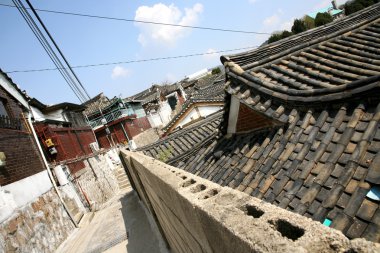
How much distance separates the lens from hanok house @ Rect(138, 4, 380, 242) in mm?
3094

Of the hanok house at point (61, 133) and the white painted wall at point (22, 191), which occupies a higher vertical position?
the hanok house at point (61, 133)

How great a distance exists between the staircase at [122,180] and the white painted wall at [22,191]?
9047mm

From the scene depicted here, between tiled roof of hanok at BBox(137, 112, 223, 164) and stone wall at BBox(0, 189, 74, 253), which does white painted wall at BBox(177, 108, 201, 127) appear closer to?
tiled roof of hanok at BBox(137, 112, 223, 164)

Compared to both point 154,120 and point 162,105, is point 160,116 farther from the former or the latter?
point 162,105

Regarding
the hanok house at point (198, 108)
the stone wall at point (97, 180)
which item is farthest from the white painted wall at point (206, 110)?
the stone wall at point (97, 180)

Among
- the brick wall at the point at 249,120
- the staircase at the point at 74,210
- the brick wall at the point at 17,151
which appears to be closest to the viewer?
the brick wall at the point at 249,120

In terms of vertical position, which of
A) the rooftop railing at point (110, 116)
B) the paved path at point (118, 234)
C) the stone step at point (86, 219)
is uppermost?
the rooftop railing at point (110, 116)

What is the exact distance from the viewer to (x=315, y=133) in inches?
164

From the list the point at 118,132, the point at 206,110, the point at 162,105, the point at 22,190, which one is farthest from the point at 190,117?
the point at 162,105

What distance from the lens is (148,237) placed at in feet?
31.9

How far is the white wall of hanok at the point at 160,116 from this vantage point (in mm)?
43281

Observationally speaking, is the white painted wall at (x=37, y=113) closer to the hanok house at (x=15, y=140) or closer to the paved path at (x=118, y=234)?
the hanok house at (x=15, y=140)

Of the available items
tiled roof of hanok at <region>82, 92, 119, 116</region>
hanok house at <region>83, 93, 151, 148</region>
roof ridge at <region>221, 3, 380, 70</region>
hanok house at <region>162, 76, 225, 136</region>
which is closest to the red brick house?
roof ridge at <region>221, 3, 380, 70</region>

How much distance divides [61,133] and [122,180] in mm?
6682
